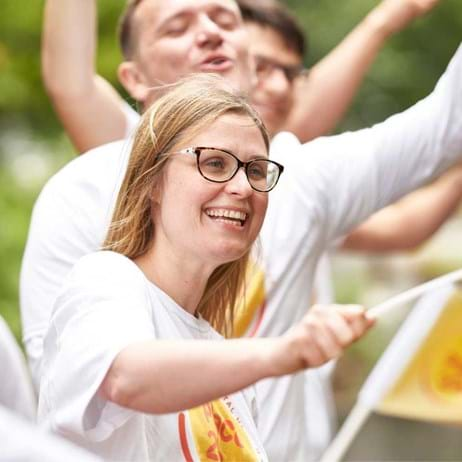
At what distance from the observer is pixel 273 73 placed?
394 centimetres

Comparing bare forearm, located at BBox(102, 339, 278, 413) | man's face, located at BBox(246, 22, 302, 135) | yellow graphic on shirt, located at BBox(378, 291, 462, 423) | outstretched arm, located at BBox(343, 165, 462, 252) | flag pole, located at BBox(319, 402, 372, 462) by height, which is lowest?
flag pole, located at BBox(319, 402, 372, 462)

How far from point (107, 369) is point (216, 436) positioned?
366mm

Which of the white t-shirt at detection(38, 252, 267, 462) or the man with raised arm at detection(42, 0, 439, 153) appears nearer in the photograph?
the white t-shirt at detection(38, 252, 267, 462)

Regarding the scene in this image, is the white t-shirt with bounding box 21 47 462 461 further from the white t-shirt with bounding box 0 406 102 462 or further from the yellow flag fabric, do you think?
the white t-shirt with bounding box 0 406 102 462

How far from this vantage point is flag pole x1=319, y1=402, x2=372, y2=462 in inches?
155

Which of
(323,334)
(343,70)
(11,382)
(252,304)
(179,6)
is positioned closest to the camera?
(323,334)

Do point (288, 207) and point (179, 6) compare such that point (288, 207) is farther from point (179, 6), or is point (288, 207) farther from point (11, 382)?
point (11, 382)

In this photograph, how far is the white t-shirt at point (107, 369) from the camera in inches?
82.5

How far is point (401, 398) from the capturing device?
13.5 feet

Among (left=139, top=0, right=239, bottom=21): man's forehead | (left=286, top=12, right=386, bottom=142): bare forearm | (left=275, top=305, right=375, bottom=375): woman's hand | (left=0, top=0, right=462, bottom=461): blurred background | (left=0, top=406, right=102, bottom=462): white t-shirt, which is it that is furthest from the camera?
(left=0, top=0, right=462, bottom=461): blurred background

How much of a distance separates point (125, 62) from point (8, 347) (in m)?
0.99

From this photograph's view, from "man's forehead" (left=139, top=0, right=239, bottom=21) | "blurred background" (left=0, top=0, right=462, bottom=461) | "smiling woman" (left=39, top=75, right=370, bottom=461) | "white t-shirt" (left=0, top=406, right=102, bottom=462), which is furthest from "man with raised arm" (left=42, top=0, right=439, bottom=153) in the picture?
"blurred background" (left=0, top=0, right=462, bottom=461)

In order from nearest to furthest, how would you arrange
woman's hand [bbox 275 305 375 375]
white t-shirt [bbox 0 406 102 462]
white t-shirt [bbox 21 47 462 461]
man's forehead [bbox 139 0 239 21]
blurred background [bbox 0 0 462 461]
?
white t-shirt [bbox 0 406 102 462]
woman's hand [bbox 275 305 375 375]
white t-shirt [bbox 21 47 462 461]
man's forehead [bbox 139 0 239 21]
blurred background [bbox 0 0 462 461]

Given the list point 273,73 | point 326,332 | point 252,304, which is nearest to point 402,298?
point 326,332
